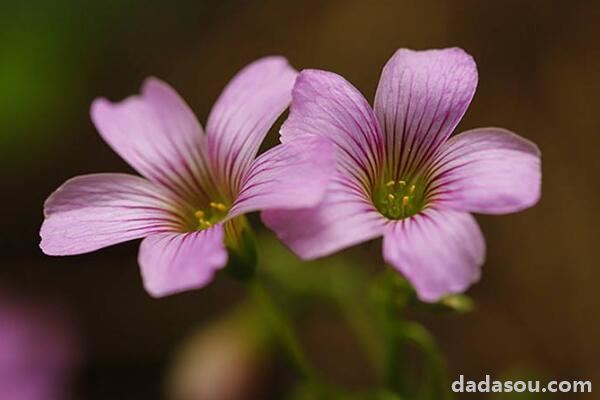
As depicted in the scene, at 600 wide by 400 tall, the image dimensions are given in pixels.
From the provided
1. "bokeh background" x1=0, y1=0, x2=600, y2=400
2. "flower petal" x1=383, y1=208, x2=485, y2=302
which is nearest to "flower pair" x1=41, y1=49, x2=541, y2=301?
"flower petal" x1=383, y1=208, x2=485, y2=302

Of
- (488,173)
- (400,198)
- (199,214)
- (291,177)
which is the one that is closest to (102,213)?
(199,214)

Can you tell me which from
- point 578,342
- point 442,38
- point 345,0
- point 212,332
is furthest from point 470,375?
point 345,0

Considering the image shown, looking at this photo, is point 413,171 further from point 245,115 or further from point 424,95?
point 245,115

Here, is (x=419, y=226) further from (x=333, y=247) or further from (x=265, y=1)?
(x=265, y=1)

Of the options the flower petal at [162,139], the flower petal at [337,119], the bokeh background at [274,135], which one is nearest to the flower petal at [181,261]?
the flower petal at [337,119]

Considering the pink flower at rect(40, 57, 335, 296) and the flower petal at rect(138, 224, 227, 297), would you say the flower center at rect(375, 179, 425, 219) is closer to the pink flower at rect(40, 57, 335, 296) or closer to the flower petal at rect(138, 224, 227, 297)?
the pink flower at rect(40, 57, 335, 296)

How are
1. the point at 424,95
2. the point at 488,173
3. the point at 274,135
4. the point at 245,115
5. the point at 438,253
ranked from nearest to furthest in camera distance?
the point at 438,253, the point at 488,173, the point at 424,95, the point at 245,115, the point at 274,135

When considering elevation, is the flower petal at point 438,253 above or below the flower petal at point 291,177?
below

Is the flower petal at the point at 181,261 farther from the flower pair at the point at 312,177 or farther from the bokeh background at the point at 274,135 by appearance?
the bokeh background at the point at 274,135
